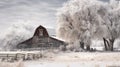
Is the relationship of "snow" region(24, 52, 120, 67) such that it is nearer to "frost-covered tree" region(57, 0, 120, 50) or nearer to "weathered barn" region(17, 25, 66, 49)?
"frost-covered tree" region(57, 0, 120, 50)

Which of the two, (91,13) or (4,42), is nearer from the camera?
(91,13)

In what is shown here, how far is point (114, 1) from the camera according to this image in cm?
7494

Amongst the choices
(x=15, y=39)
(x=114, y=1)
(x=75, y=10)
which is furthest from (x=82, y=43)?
(x=15, y=39)

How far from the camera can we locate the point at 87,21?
65312 mm

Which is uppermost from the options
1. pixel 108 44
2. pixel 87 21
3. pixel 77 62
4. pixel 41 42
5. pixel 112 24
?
pixel 87 21

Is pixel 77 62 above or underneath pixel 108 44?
underneath

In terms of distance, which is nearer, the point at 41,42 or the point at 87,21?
the point at 87,21

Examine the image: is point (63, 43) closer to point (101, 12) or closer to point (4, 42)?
point (101, 12)

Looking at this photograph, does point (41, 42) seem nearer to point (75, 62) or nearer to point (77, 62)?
point (77, 62)

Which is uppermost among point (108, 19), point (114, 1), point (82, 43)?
point (114, 1)

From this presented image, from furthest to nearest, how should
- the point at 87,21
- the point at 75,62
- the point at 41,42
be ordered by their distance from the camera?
the point at 41,42 → the point at 87,21 → the point at 75,62

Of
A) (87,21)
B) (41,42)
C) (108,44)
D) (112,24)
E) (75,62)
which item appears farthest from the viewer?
(41,42)

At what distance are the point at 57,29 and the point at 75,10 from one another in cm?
556

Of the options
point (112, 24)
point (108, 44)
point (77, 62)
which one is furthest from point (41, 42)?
point (77, 62)
